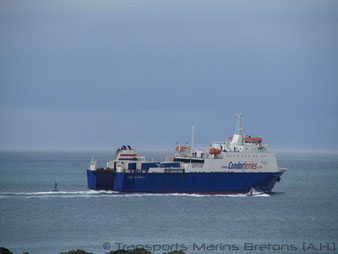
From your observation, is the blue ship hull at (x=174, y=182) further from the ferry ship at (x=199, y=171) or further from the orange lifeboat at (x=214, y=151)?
the orange lifeboat at (x=214, y=151)

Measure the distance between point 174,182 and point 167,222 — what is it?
16413 millimetres

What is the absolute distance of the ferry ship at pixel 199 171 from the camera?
71.1 meters

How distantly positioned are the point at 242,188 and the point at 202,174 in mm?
4491

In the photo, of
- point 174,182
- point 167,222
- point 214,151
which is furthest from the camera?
point 214,151

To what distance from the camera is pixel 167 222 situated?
181 feet

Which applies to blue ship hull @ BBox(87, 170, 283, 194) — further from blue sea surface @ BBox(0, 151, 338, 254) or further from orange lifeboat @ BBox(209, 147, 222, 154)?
orange lifeboat @ BBox(209, 147, 222, 154)

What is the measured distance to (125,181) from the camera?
70.3 m

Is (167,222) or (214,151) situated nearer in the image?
(167,222)

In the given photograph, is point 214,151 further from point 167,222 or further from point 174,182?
point 167,222

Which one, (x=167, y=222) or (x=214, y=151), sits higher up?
(x=214, y=151)

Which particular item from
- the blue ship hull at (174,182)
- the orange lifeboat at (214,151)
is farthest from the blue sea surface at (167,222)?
the orange lifeboat at (214,151)

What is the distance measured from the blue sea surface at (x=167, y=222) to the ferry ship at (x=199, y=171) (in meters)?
1.18

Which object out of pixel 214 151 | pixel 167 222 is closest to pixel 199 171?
pixel 214 151

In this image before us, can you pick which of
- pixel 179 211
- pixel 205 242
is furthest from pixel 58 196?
pixel 205 242
